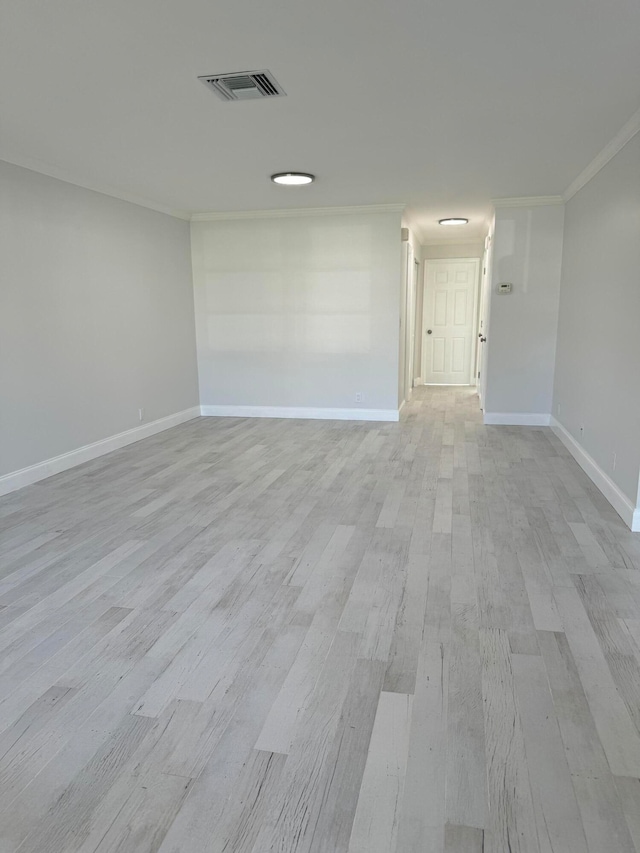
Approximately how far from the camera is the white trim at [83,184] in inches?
159

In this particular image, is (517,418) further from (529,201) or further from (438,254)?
(438,254)

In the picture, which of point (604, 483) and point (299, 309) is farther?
point (299, 309)

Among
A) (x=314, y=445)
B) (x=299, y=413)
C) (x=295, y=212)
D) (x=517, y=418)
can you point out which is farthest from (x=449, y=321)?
(x=314, y=445)

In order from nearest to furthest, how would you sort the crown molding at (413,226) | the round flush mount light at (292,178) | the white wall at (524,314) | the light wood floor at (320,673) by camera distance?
the light wood floor at (320,673) → the round flush mount light at (292,178) → the white wall at (524,314) → the crown molding at (413,226)

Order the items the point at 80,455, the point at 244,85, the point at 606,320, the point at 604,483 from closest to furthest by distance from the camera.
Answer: the point at 244,85, the point at 604,483, the point at 606,320, the point at 80,455

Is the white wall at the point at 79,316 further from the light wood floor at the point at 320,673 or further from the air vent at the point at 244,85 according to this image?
the air vent at the point at 244,85

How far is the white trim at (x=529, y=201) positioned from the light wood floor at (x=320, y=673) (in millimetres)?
3435

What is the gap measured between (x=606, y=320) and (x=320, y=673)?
132 inches

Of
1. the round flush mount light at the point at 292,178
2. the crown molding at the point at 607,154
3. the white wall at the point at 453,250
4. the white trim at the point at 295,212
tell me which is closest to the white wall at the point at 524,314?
the crown molding at the point at 607,154

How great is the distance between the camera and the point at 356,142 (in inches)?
151

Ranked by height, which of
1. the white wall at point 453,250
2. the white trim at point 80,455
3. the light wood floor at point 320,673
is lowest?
the light wood floor at point 320,673

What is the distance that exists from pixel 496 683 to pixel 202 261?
612 cm

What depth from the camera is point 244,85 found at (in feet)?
9.35

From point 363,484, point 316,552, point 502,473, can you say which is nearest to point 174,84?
point 316,552
